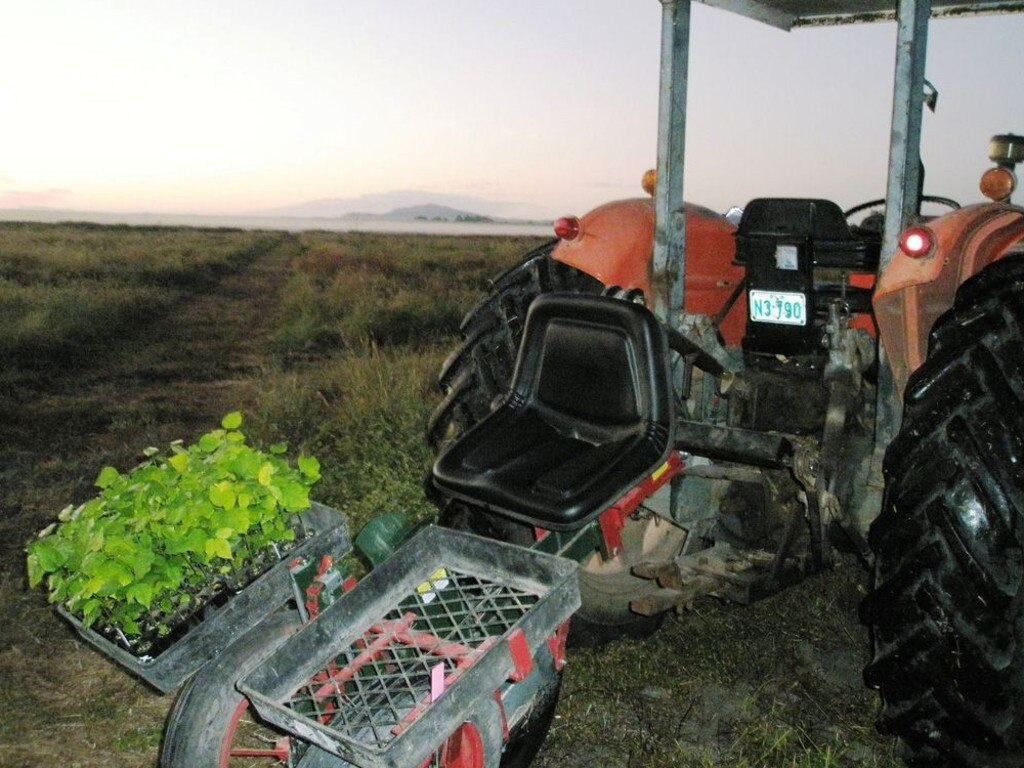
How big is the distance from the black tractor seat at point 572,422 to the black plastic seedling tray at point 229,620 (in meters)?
0.28

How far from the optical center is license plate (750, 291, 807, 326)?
262 cm

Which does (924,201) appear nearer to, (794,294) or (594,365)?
(794,294)

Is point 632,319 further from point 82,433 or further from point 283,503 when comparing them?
point 82,433

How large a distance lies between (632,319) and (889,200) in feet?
2.39

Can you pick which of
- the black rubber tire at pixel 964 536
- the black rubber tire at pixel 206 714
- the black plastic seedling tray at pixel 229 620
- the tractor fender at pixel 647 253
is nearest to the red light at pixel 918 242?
the black rubber tire at pixel 964 536

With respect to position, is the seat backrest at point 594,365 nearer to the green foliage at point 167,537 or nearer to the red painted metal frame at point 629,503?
the red painted metal frame at point 629,503

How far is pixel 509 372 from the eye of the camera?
2.91 meters

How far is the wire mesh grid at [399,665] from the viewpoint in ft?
5.60

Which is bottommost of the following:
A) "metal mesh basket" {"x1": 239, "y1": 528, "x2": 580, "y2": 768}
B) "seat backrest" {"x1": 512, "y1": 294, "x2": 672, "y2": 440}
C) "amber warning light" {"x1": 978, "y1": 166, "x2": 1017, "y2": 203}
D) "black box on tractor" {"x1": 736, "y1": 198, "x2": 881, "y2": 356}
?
"metal mesh basket" {"x1": 239, "y1": 528, "x2": 580, "y2": 768}

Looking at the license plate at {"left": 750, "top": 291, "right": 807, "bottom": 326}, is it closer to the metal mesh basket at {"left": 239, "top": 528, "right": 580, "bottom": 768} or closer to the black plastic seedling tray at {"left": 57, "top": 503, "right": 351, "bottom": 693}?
the metal mesh basket at {"left": 239, "top": 528, "right": 580, "bottom": 768}

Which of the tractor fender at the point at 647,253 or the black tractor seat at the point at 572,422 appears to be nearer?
the black tractor seat at the point at 572,422

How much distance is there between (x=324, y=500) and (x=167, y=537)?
2.67 meters

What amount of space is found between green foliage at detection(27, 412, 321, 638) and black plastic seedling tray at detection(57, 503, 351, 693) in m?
0.05

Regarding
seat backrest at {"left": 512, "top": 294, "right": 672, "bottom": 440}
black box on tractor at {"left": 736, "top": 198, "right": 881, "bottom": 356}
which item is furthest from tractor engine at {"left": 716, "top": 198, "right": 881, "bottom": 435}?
seat backrest at {"left": 512, "top": 294, "right": 672, "bottom": 440}
